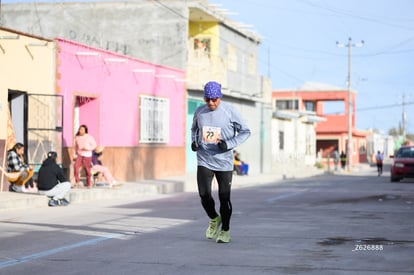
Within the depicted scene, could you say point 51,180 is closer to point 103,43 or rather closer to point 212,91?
point 212,91

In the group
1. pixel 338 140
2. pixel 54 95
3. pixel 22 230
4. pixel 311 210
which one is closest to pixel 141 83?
pixel 54 95

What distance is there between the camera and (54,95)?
68.4 ft

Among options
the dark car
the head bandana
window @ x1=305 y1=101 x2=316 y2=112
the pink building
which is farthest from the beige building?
window @ x1=305 y1=101 x2=316 y2=112

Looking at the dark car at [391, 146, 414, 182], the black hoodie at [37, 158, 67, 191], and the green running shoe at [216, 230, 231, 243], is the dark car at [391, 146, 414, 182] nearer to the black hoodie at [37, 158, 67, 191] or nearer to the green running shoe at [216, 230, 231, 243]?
the black hoodie at [37, 158, 67, 191]

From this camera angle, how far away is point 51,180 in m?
16.6

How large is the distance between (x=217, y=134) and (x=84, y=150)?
12277 millimetres

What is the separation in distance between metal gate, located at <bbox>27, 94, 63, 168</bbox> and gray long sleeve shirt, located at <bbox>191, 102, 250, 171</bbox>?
12037 mm

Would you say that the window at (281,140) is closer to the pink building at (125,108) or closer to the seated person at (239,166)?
the seated person at (239,166)

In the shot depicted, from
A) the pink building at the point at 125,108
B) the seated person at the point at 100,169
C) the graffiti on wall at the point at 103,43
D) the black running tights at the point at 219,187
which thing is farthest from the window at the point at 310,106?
the black running tights at the point at 219,187

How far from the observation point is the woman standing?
20.9 m

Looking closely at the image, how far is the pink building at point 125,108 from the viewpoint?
22984 mm

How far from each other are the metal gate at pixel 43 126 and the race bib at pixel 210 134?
12.1 metres

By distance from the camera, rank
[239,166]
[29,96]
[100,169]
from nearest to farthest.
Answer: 1. [29,96]
2. [100,169]
3. [239,166]

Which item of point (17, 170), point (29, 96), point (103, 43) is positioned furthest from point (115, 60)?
point (103, 43)
